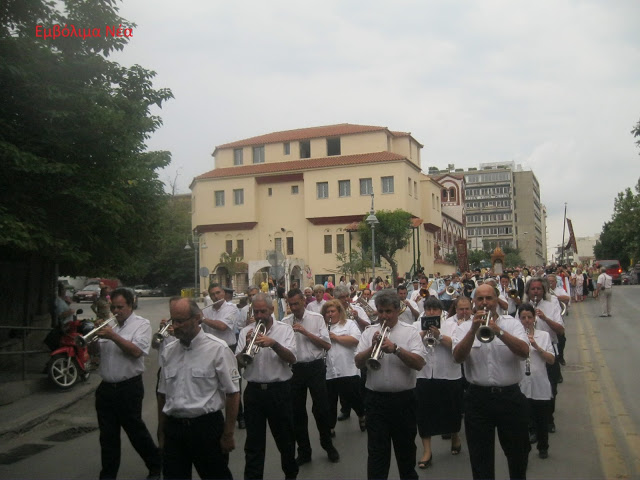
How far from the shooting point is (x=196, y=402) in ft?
16.6

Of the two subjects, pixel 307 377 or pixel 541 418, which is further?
pixel 307 377

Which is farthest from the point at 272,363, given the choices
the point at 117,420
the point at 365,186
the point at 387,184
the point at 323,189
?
the point at 323,189

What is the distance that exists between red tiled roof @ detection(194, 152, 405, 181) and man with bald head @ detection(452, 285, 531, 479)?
57089 mm

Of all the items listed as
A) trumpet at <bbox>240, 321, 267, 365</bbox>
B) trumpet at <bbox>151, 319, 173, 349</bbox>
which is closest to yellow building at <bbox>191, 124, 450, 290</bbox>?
trumpet at <bbox>151, 319, 173, 349</bbox>

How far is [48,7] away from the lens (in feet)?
38.6

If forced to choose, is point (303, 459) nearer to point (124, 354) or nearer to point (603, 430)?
point (124, 354)

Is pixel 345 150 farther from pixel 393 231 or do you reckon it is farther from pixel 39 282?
pixel 39 282

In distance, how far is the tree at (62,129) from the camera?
1053 centimetres

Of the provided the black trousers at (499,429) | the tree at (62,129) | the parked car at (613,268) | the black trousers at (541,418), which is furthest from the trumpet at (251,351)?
the parked car at (613,268)

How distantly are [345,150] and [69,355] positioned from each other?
5451 cm

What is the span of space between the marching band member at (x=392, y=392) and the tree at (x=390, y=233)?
164ft

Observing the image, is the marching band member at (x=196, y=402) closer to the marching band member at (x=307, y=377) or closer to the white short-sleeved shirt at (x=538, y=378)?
the marching band member at (x=307, y=377)

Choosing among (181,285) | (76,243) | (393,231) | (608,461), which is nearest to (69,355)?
(76,243)

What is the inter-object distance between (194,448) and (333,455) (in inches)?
115
